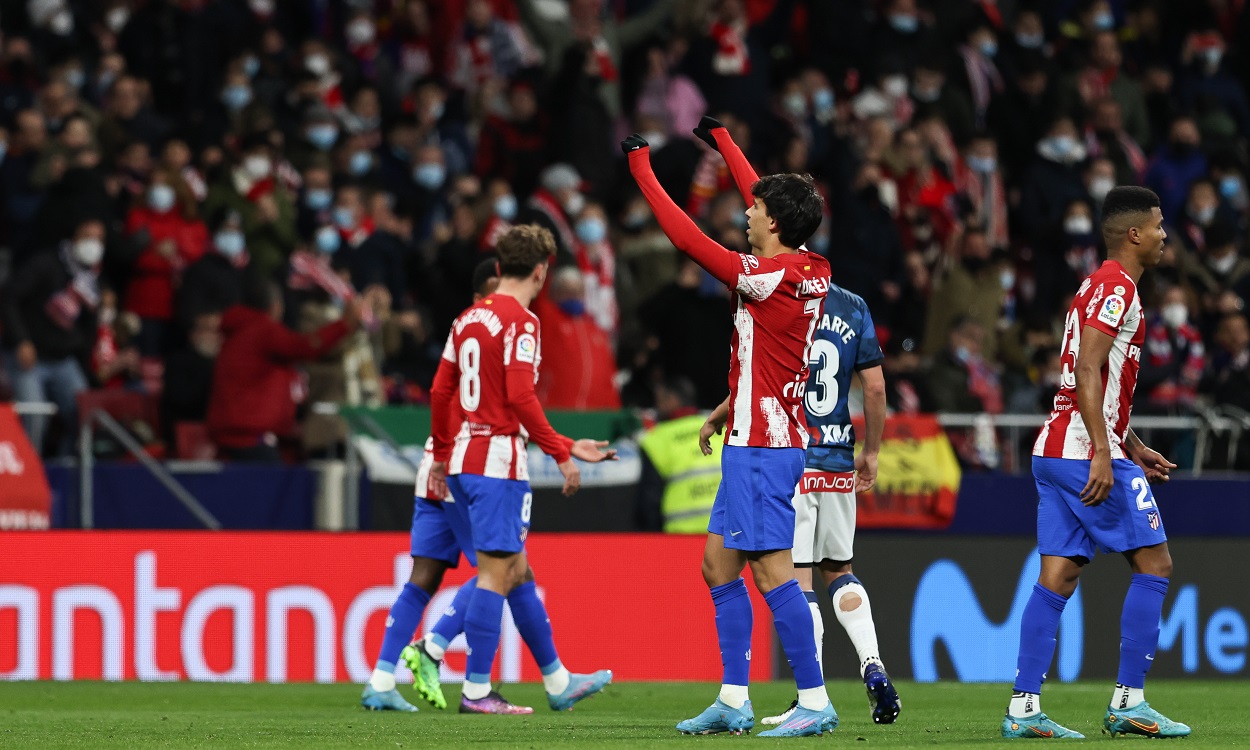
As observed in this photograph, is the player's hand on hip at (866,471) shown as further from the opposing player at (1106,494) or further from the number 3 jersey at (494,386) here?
the number 3 jersey at (494,386)

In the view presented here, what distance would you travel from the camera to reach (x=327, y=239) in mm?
17828

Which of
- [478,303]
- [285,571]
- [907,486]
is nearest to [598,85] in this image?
[907,486]

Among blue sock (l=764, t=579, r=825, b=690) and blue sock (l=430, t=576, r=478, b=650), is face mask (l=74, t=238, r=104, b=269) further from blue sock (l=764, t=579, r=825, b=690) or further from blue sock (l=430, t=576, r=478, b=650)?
blue sock (l=764, t=579, r=825, b=690)

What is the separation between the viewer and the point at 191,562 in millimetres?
13461

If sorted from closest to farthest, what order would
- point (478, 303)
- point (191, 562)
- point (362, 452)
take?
point (478, 303)
point (191, 562)
point (362, 452)

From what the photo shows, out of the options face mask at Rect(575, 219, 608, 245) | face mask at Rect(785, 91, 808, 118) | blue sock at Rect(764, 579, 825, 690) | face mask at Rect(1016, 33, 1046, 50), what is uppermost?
face mask at Rect(1016, 33, 1046, 50)

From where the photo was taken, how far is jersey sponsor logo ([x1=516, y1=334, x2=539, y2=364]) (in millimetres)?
10094

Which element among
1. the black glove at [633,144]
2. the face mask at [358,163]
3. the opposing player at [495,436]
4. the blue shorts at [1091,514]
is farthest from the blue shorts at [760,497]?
the face mask at [358,163]

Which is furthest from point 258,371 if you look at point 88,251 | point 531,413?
point 531,413

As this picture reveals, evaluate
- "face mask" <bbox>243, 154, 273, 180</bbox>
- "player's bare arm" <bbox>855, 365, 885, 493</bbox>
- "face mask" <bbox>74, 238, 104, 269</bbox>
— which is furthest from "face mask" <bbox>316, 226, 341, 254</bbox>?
"player's bare arm" <bbox>855, 365, 885, 493</bbox>

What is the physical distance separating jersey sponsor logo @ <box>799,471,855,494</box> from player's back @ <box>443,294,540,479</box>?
1.37 metres

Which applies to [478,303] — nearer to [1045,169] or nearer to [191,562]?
[191,562]

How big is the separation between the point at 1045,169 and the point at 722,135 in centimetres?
1281

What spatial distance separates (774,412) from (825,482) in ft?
5.57
